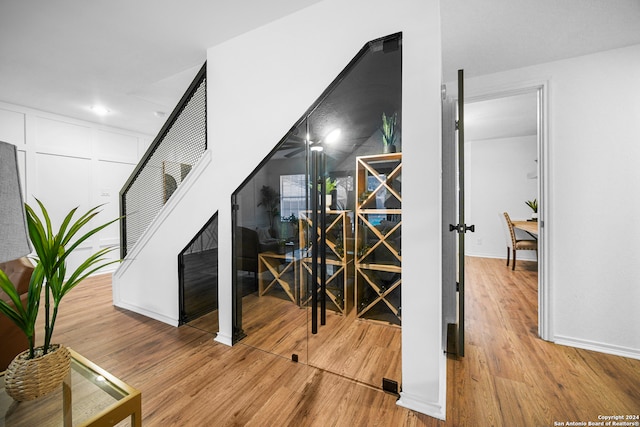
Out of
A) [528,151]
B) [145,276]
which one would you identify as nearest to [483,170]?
[528,151]

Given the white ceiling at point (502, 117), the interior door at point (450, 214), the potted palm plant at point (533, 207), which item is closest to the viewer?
the interior door at point (450, 214)

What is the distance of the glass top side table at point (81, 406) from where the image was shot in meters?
0.92

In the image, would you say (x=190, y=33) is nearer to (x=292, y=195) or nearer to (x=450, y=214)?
(x=292, y=195)

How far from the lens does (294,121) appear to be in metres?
1.87

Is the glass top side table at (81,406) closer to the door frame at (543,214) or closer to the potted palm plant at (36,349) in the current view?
the potted palm plant at (36,349)

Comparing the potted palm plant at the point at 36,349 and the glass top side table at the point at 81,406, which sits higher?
the potted palm plant at the point at 36,349

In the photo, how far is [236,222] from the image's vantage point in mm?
2166

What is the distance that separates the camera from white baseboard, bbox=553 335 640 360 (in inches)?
77.5

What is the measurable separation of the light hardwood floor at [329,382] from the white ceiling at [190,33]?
2280 millimetres

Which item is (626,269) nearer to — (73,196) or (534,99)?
(534,99)

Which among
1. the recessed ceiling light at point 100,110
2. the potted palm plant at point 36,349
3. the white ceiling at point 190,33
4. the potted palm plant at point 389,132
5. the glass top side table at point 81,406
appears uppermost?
the recessed ceiling light at point 100,110

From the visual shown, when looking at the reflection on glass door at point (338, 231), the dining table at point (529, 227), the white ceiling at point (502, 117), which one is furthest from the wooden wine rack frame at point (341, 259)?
the dining table at point (529, 227)

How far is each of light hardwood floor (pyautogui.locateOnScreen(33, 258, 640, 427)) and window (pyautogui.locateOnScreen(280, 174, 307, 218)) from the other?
1054 mm

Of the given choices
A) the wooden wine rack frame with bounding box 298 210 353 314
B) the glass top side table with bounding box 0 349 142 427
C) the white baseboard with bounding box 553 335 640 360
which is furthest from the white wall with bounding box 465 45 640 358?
the glass top side table with bounding box 0 349 142 427
